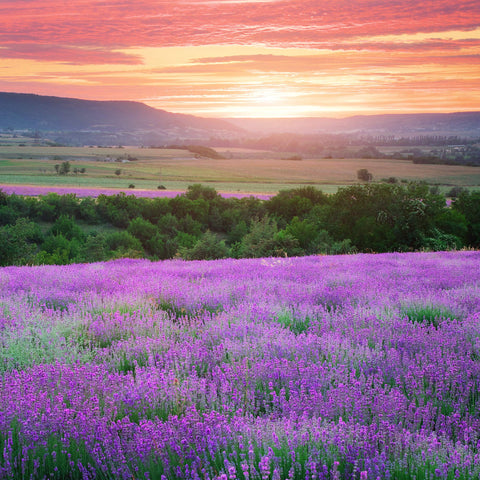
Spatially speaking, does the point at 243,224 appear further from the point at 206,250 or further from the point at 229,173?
the point at 229,173

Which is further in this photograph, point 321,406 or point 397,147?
point 397,147

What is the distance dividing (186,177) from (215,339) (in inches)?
3313

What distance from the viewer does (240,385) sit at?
2857 mm

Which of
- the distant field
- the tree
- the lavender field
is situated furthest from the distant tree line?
the distant field

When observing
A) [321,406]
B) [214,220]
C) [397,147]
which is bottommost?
[214,220]

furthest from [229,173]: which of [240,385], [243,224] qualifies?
[240,385]

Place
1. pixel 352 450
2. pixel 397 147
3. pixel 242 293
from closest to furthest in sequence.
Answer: pixel 352 450
pixel 242 293
pixel 397 147

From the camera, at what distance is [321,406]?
253 centimetres

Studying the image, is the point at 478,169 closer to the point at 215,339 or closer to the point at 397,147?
the point at 397,147

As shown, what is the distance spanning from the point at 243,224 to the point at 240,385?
125 ft

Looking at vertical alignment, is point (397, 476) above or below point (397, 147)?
below

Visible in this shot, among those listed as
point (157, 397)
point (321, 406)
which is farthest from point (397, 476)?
point (157, 397)

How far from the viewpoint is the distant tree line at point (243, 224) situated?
21156 millimetres

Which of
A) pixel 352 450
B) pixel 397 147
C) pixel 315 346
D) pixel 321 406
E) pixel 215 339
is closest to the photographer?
pixel 352 450
